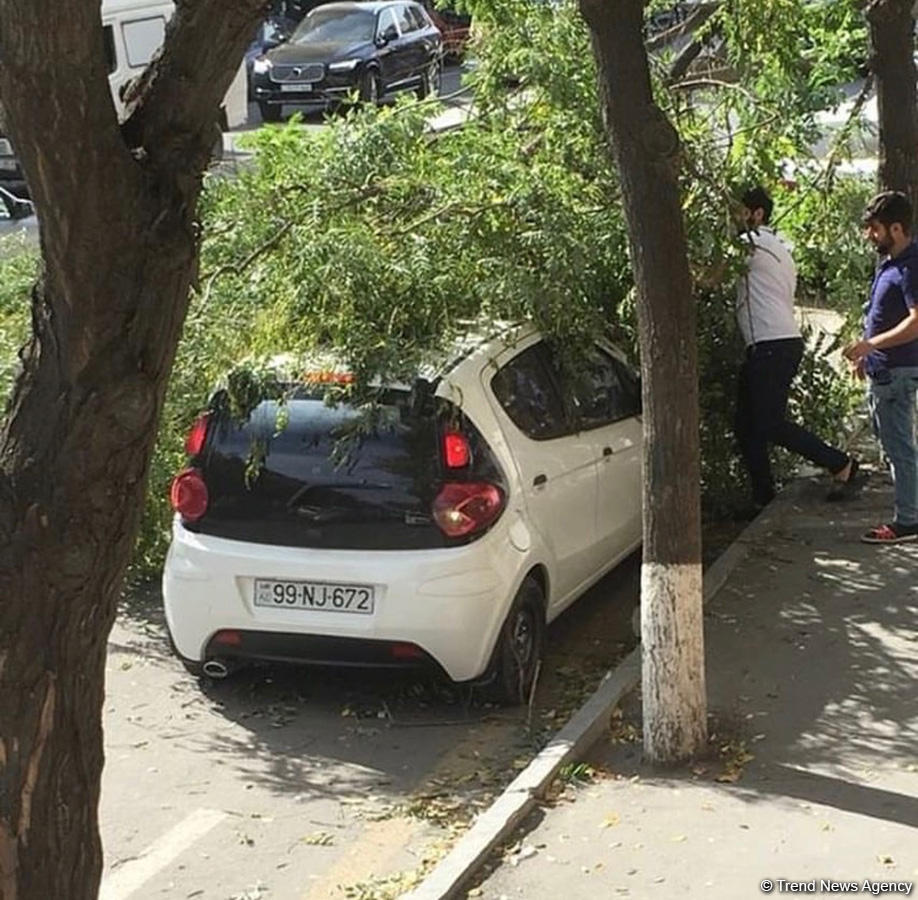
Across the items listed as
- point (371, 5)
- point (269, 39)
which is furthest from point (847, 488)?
point (269, 39)

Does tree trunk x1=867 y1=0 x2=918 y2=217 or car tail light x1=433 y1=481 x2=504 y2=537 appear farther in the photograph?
tree trunk x1=867 y1=0 x2=918 y2=217

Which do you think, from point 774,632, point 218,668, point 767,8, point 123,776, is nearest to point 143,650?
point 218,668

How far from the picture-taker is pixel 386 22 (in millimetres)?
28406

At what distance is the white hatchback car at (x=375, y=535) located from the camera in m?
6.22

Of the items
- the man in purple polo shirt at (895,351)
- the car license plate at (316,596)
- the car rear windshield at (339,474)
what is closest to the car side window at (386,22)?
the man in purple polo shirt at (895,351)

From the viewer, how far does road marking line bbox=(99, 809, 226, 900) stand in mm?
5141

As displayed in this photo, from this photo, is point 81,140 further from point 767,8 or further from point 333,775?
point 767,8

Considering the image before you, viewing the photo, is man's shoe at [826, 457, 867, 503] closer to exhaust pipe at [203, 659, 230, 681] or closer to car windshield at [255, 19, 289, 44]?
exhaust pipe at [203, 659, 230, 681]

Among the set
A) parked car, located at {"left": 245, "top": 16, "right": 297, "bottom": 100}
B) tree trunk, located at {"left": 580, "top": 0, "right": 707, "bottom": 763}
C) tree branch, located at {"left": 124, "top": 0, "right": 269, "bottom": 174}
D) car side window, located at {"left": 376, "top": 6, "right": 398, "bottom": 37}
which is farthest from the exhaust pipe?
car side window, located at {"left": 376, "top": 6, "right": 398, "bottom": 37}

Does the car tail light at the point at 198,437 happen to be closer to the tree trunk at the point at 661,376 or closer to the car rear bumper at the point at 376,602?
the car rear bumper at the point at 376,602

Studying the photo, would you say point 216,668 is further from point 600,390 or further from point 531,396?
point 600,390

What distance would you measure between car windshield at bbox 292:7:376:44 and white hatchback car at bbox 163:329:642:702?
22.6 m

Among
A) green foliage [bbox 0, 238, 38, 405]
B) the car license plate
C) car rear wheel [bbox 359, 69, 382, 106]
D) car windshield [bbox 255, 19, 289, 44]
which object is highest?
car windshield [bbox 255, 19, 289, 44]

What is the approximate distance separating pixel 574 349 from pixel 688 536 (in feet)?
6.12
